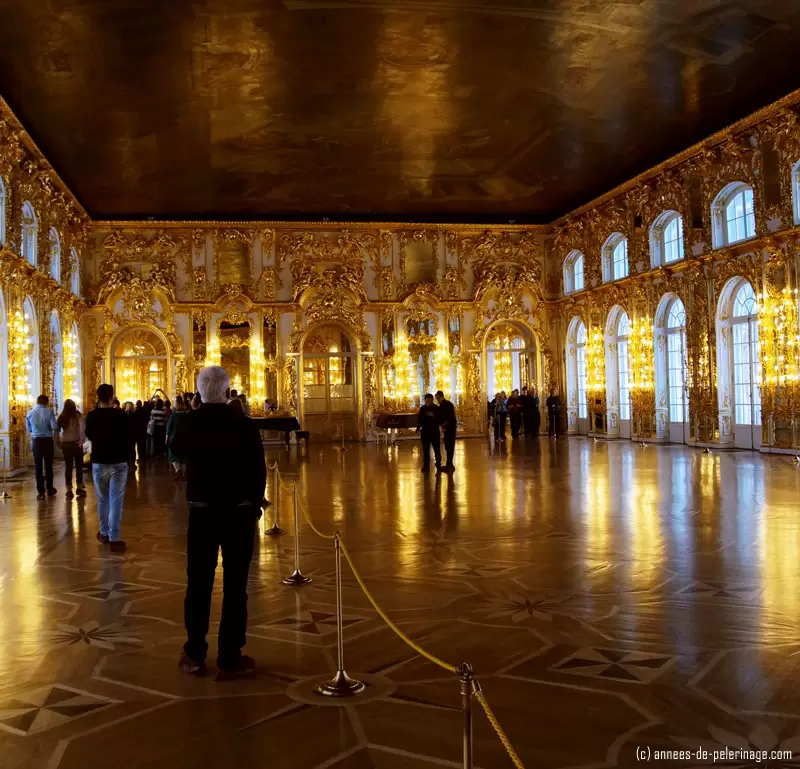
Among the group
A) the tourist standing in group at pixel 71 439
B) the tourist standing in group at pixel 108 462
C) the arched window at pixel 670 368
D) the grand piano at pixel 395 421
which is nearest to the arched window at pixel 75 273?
the grand piano at pixel 395 421

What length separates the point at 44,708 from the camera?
393cm

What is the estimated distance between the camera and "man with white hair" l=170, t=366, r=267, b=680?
4477mm

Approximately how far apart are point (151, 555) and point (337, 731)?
178 inches

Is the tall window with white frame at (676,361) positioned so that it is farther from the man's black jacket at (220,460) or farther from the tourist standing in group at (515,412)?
the man's black jacket at (220,460)

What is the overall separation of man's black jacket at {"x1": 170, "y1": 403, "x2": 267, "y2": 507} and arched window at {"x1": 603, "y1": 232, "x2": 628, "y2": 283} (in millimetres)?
20663

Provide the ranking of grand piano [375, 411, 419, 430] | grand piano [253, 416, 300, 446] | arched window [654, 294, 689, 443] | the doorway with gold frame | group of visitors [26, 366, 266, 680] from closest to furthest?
group of visitors [26, 366, 266, 680], arched window [654, 294, 689, 443], grand piano [253, 416, 300, 446], grand piano [375, 411, 419, 430], the doorway with gold frame

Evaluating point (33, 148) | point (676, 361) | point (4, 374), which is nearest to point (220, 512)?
point (4, 374)

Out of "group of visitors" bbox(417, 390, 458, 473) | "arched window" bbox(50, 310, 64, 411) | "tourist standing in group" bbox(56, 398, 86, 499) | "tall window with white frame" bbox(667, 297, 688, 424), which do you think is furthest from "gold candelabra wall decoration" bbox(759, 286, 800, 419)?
"arched window" bbox(50, 310, 64, 411)

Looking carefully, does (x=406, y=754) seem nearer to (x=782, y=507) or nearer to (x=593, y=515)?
(x=593, y=515)

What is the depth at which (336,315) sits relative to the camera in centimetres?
2562

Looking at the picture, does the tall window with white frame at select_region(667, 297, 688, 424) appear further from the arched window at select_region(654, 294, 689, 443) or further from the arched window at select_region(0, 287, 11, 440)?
the arched window at select_region(0, 287, 11, 440)

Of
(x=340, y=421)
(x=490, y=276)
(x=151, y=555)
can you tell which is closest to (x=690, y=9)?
(x=151, y=555)

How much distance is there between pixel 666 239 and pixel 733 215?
2796mm

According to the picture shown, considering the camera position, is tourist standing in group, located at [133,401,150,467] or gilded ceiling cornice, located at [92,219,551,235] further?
gilded ceiling cornice, located at [92,219,551,235]
